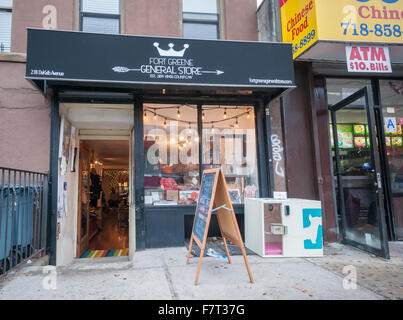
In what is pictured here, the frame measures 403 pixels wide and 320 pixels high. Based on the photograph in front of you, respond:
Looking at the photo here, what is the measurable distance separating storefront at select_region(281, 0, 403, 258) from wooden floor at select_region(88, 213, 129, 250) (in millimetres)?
5852

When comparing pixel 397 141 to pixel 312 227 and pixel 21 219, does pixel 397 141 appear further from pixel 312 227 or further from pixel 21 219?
pixel 21 219

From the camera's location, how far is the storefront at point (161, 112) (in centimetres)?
435

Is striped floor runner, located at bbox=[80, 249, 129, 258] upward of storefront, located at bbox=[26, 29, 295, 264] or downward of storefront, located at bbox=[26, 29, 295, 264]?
downward

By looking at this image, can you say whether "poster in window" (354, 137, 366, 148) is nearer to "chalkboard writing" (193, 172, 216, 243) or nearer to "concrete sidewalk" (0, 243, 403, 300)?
"concrete sidewalk" (0, 243, 403, 300)

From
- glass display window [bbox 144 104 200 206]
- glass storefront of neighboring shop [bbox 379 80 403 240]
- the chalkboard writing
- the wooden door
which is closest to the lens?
the chalkboard writing

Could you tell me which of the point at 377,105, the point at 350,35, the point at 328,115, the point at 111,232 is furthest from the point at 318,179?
the point at 111,232

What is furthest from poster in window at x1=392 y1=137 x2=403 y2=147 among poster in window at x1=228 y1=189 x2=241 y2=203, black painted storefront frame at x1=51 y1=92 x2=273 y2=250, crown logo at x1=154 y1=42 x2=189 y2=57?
crown logo at x1=154 y1=42 x2=189 y2=57

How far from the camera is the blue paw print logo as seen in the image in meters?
4.62

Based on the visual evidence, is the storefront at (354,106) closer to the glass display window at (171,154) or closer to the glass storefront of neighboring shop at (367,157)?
the glass storefront of neighboring shop at (367,157)

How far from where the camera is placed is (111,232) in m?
9.84

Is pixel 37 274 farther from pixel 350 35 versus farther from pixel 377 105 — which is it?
pixel 377 105

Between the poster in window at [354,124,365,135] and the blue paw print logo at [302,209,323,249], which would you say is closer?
the blue paw print logo at [302,209,323,249]
